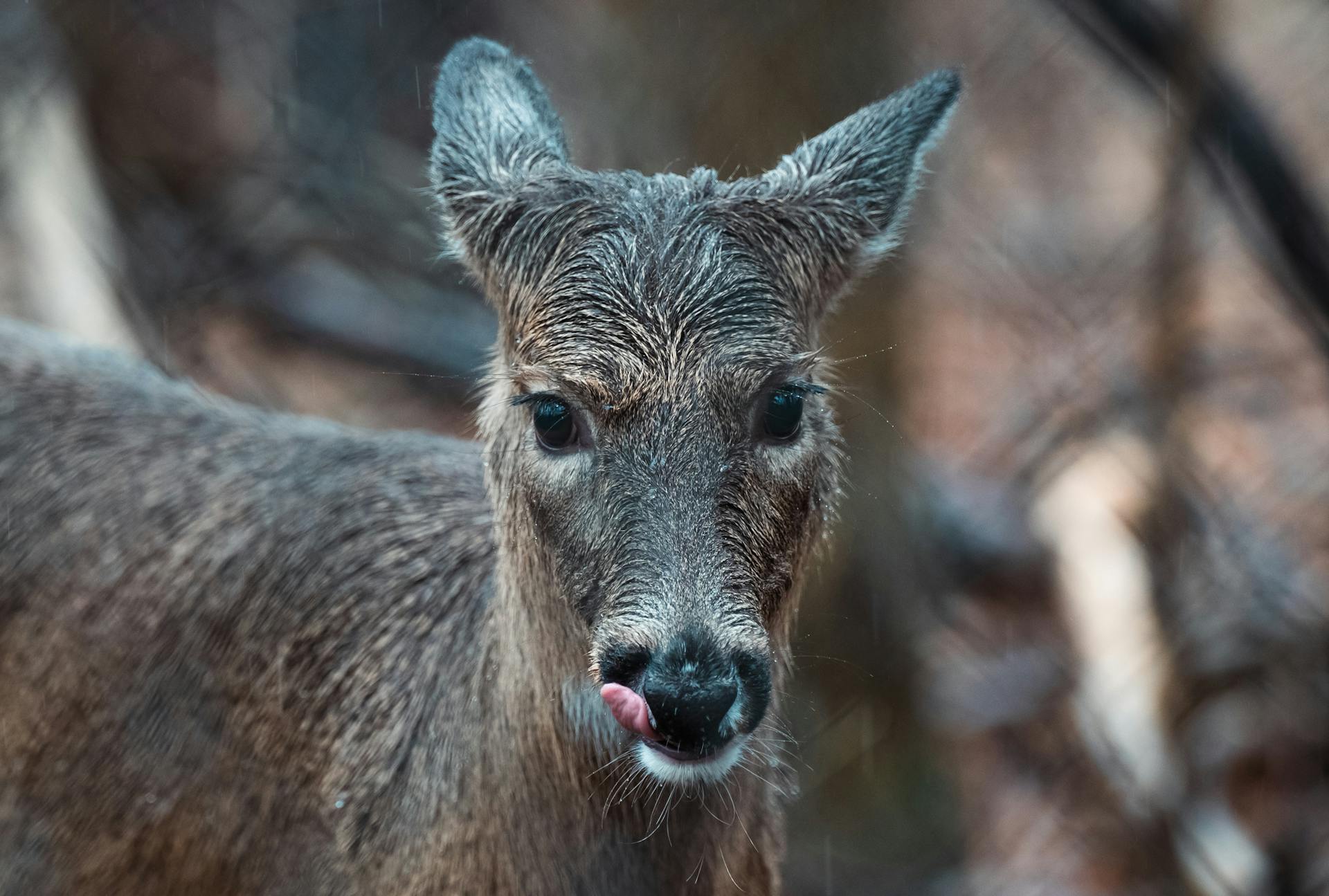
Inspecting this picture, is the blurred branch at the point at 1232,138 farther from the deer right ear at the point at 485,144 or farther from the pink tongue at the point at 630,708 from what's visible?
the pink tongue at the point at 630,708

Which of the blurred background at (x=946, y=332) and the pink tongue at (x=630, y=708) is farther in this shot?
the blurred background at (x=946, y=332)

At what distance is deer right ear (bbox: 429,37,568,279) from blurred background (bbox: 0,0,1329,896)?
2.49 feet

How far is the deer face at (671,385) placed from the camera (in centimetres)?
301

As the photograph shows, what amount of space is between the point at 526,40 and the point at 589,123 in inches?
141

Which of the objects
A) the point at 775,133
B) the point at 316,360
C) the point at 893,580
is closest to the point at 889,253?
the point at 775,133

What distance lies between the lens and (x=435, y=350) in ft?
28.0

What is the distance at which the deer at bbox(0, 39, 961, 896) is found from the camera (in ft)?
10.7

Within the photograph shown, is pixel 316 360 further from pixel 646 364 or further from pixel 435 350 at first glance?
pixel 646 364

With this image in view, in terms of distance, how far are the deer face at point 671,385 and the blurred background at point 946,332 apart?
2.94ft

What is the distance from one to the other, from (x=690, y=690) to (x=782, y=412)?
0.86m

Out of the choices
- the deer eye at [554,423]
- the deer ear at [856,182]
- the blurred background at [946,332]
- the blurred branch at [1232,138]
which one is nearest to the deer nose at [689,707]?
the deer eye at [554,423]

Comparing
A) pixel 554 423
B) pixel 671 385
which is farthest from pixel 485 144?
pixel 671 385

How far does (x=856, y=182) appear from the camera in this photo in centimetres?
392

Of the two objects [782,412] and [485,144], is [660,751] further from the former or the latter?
[485,144]
